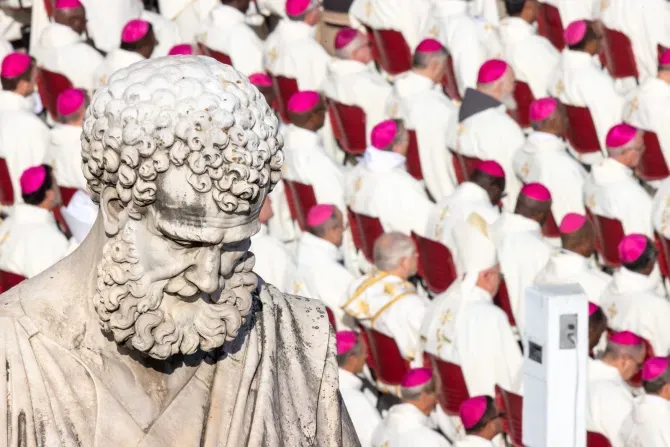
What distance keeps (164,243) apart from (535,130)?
23.4 ft

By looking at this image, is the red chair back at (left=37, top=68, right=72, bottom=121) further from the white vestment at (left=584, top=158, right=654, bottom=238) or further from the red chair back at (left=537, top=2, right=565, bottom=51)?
the white vestment at (left=584, top=158, right=654, bottom=238)

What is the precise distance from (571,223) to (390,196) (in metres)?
1.09

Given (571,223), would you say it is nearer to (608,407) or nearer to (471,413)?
(608,407)

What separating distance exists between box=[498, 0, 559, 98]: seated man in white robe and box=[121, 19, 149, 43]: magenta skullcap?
2.08 meters

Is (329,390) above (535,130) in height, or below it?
above

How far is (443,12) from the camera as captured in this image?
36.0 ft

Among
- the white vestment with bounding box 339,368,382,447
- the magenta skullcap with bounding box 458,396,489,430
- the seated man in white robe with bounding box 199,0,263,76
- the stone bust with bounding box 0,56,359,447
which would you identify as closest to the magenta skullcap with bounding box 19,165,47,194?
the seated man in white robe with bounding box 199,0,263,76

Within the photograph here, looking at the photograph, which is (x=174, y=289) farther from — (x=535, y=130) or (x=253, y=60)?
(x=253, y=60)

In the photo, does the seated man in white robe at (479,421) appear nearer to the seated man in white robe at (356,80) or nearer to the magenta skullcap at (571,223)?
the magenta skullcap at (571,223)

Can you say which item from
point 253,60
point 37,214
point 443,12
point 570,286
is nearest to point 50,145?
point 37,214

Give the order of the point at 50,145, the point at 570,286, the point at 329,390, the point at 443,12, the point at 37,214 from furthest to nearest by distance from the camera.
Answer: the point at 443,12
the point at 50,145
the point at 37,214
the point at 570,286
the point at 329,390

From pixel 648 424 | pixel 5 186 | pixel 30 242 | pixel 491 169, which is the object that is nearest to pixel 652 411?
pixel 648 424

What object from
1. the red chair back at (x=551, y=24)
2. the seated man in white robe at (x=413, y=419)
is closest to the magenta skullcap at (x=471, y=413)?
the seated man in white robe at (x=413, y=419)

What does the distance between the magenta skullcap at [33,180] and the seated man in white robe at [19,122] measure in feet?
1.88
